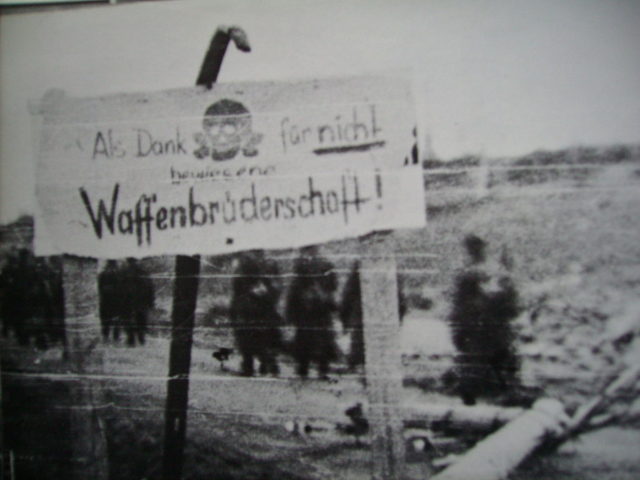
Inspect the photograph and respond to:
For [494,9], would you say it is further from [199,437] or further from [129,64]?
[199,437]

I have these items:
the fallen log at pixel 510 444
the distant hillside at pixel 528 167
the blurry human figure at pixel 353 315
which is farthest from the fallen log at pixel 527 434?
the distant hillside at pixel 528 167

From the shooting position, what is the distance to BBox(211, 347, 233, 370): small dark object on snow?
101 cm

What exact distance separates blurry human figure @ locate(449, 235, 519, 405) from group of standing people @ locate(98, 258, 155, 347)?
72cm

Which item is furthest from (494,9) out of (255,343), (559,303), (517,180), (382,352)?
(255,343)

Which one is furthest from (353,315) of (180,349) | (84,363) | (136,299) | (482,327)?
(84,363)

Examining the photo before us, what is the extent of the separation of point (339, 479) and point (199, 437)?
0.34 meters

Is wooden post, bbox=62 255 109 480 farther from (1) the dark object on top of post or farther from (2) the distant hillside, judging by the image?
(2) the distant hillside

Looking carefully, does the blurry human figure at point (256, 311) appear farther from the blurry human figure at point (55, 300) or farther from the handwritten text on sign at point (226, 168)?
the blurry human figure at point (55, 300)

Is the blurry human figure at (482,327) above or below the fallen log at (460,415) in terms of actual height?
above

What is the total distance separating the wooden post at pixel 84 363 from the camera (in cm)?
104

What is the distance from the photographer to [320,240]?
0.99 meters

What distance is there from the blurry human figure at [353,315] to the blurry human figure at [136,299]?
1.52ft

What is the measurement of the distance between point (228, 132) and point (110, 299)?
1.62 feet

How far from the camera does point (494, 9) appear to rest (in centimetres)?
96
